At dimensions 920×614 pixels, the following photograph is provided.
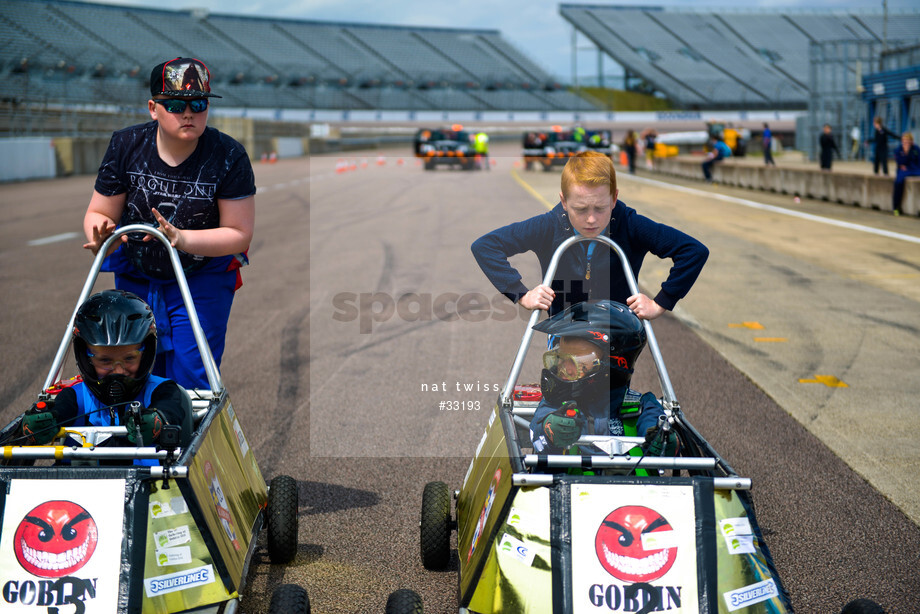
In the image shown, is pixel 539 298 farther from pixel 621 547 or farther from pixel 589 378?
pixel 621 547

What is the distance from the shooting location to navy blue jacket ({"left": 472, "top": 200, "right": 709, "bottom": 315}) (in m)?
3.72

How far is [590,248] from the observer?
3.89 metres

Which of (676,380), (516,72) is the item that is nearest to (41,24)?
(516,72)

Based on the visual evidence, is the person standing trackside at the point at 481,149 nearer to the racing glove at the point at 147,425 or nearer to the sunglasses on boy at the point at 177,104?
the sunglasses on boy at the point at 177,104

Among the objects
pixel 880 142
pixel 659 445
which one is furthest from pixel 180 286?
pixel 880 142

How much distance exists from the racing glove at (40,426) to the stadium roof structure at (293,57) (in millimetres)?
55041

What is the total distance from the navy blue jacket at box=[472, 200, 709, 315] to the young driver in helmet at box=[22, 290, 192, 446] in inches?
51.1

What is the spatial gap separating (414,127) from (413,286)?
6446 cm

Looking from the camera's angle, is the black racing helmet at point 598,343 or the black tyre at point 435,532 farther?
the black tyre at point 435,532

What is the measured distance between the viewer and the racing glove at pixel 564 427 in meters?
3.43

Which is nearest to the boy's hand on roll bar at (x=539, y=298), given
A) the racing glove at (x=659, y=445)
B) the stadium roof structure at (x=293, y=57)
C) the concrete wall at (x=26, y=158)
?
the racing glove at (x=659, y=445)

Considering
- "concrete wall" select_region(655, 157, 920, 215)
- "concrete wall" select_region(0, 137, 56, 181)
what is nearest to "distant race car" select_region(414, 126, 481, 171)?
"concrete wall" select_region(655, 157, 920, 215)

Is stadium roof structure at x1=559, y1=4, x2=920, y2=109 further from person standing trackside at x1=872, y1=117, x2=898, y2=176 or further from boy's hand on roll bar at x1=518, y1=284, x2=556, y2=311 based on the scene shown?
boy's hand on roll bar at x1=518, y1=284, x2=556, y2=311

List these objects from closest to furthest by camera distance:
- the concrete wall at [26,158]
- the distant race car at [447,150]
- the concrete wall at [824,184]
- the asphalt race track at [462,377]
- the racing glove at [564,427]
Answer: the racing glove at [564,427] < the asphalt race track at [462,377] < the concrete wall at [824,184] < the concrete wall at [26,158] < the distant race car at [447,150]
